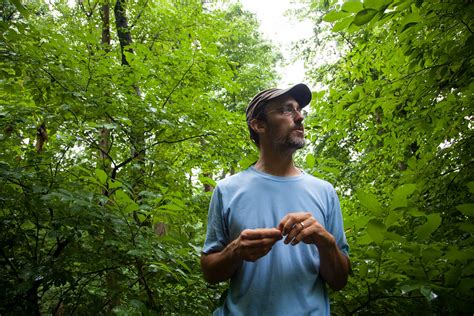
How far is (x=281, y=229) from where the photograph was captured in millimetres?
1197

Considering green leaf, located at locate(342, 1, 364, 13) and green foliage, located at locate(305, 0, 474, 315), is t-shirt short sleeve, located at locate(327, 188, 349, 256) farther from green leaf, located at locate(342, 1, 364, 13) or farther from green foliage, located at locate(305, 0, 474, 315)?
green leaf, located at locate(342, 1, 364, 13)

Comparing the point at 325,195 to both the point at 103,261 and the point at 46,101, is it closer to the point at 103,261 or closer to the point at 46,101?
the point at 103,261

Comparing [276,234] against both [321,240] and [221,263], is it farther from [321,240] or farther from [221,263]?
[221,263]

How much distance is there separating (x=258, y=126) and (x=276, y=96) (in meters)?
0.18

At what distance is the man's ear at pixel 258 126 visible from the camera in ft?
5.84

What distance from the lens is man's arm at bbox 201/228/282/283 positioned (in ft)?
3.93

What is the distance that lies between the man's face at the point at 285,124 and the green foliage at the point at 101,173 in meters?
0.59

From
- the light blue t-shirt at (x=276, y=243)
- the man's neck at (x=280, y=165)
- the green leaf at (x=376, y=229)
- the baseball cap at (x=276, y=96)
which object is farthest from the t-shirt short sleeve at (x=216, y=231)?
the green leaf at (x=376, y=229)

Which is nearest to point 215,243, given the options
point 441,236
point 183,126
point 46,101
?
point 441,236

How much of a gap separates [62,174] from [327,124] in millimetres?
2126

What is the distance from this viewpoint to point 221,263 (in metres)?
1.36

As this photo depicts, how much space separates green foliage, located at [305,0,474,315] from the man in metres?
0.17

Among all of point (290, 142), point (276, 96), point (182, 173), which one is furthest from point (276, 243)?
point (182, 173)

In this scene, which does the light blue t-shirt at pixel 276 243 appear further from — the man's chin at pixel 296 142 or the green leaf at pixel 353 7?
the green leaf at pixel 353 7
